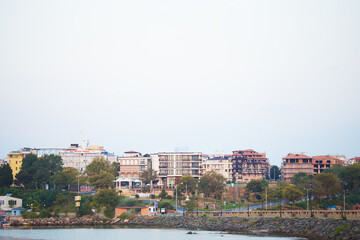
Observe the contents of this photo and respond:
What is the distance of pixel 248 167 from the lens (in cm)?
14038

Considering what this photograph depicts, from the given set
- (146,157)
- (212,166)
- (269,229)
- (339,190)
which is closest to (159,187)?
(146,157)

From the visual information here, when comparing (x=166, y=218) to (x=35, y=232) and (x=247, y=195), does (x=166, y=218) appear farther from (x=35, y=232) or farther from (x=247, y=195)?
→ (x=247, y=195)

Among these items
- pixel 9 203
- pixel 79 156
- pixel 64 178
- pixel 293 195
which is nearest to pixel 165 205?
pixel 293 195

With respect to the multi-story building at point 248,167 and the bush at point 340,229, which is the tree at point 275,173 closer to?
the multi-story building at point 248,167

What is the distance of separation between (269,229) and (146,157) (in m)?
61.1

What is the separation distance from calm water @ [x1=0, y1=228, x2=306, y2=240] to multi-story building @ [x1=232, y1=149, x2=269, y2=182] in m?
71.3

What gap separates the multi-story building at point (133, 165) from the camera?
120125 mm

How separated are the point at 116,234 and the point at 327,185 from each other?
45155mm

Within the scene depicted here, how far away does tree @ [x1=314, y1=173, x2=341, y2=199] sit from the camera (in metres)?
90.1

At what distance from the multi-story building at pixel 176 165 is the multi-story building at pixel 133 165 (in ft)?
15.6

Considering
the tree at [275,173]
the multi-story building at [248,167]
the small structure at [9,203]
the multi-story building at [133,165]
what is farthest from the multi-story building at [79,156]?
the tree at [275,173]

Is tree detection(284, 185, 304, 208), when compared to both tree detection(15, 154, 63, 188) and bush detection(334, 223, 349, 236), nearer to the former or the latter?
bush detection(334, 223, 349, 236)

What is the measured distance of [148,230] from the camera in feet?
232

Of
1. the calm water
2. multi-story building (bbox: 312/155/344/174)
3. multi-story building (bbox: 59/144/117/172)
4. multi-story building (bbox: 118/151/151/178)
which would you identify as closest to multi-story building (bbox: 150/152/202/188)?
multi-story building (bbox: 118/151/151/178)
